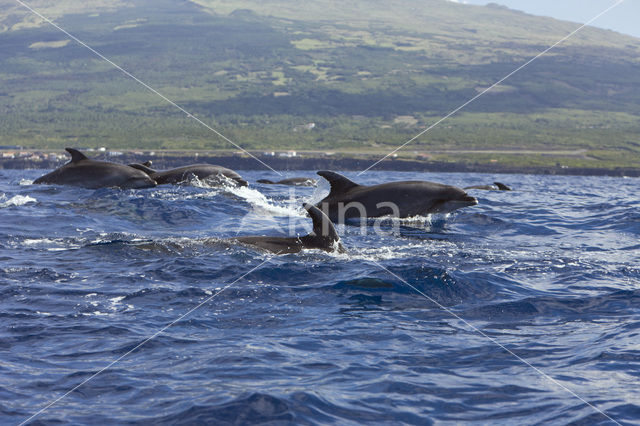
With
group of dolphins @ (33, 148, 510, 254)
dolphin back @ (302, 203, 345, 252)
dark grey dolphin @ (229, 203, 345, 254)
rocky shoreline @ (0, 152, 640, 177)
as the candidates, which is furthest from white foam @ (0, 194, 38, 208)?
rocky shoreline @ (0, 152, 640, 177)

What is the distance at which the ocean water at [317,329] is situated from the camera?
812 centimetres

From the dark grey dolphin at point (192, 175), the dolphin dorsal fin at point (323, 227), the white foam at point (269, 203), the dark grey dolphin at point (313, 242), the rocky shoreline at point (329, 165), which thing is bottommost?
the rocky shoreline at point (329, 165)

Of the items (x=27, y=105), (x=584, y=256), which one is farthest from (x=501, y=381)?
(x=27, y=105)

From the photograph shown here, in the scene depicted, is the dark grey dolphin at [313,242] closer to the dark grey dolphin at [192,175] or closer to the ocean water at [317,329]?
the ocean water at [317,329]

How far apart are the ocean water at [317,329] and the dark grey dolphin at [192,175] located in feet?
31.4

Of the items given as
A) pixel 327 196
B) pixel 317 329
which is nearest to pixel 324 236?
pixel 317 329

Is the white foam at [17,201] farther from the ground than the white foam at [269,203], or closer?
farther from the ground

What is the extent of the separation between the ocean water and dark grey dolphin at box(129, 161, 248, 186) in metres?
9.57

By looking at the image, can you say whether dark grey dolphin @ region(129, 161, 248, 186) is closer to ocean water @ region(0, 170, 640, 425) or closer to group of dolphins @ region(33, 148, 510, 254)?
group of dolphins @ region(33, 148, 510, 254)

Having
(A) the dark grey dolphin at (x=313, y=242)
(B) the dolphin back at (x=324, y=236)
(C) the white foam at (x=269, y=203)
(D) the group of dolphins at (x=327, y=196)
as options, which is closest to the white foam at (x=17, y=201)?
(D) the group of dolphins at (x=327, y=196)

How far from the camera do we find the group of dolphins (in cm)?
1534

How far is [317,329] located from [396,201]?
10.3 metres

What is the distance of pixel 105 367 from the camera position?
9000 millimetres

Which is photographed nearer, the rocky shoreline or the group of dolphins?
the group of dolphins
